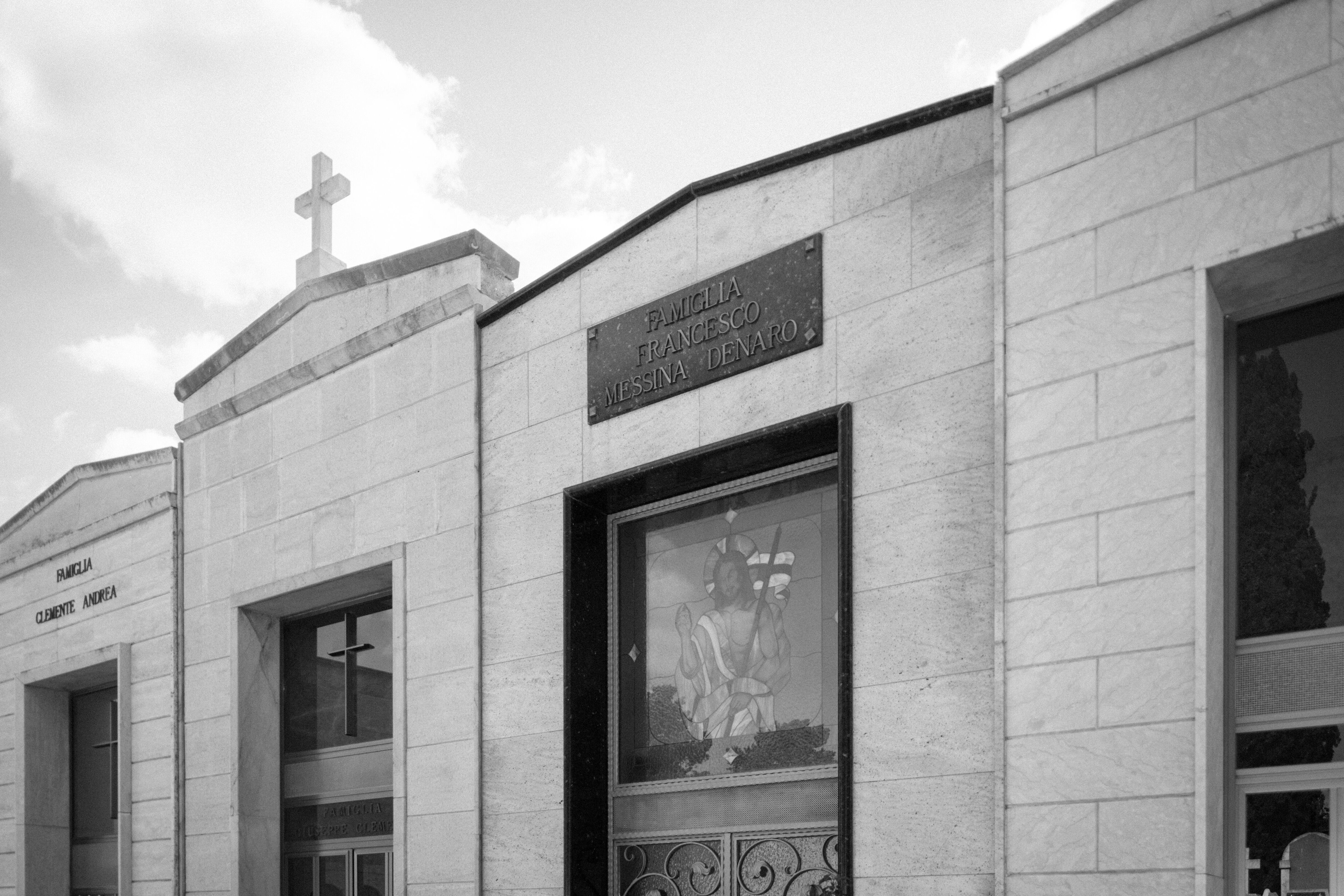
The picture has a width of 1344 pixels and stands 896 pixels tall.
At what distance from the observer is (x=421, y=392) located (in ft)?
39.4

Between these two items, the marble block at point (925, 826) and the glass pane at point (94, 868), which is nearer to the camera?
the marble block at point (925, 826)

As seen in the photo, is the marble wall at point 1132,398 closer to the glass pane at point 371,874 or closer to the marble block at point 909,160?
the marble block at point 909,160

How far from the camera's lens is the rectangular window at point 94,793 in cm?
1580

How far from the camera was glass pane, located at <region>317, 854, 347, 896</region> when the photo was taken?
13000 mm

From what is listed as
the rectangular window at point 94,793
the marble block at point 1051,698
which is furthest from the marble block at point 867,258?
the rectangular window at point 94,793

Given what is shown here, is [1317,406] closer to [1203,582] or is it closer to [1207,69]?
[1203,582]

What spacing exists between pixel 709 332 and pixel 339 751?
5.89m

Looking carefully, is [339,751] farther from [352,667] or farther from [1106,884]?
[1106,884]

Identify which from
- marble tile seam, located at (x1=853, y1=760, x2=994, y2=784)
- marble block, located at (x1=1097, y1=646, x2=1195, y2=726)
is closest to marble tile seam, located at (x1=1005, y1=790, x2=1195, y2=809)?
marble tile seam, located at (x1=853, y1=760, x2=994, y2=784)

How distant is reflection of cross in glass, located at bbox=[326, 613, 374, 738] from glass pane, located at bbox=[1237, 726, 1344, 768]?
8140 millimetres

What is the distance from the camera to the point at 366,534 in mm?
12266

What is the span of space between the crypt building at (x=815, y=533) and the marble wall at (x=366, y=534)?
0.14 ft

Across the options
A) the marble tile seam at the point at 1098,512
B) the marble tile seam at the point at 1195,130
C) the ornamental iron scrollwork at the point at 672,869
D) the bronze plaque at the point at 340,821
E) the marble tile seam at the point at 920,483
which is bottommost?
the bronze plaque at the point at 340,821

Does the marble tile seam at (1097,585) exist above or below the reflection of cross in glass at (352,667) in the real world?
above
